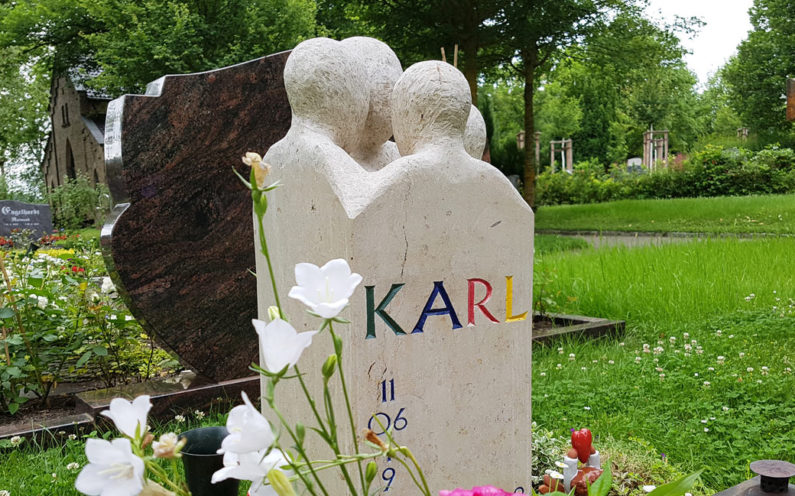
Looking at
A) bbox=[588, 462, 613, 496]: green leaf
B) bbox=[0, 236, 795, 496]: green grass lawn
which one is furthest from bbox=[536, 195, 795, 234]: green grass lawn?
bbox=[588, 462, 613, 496]: green leaf

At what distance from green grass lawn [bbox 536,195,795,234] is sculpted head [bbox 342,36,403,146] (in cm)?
1079

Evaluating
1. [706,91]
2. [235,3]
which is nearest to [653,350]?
[235,3]

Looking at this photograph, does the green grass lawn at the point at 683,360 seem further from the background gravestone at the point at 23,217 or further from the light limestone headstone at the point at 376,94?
the background gravestone at the point at 23,217

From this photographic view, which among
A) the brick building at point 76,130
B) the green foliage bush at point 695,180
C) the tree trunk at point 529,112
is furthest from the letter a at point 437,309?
the brick building at point 76,130

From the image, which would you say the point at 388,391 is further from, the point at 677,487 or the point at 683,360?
the point at 683,360

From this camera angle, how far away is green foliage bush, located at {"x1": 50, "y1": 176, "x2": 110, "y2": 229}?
19.5 meters

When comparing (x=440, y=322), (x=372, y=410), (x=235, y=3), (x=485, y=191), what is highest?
(x=235, y=3)

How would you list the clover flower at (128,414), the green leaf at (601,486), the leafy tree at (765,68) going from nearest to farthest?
the clover flower at (128,414) < the green leaf at (601,486) < the leafy tree at (765,68)

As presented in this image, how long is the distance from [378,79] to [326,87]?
0.27m

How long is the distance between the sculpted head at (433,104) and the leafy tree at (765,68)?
26710 mm

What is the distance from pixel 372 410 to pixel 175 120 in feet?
8.35

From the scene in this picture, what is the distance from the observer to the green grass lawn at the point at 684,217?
13.1 metres

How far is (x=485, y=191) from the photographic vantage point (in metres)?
2.12

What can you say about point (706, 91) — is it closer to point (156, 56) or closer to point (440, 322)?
point (156, 56)
